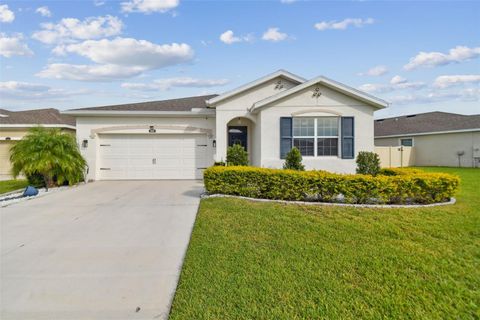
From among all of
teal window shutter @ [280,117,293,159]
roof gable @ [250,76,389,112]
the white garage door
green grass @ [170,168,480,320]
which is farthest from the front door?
green grass @ [170,168,480,320]

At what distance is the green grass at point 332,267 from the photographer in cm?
289

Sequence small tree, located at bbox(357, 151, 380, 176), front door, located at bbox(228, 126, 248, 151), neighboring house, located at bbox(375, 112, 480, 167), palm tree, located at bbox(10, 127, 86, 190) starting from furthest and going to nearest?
neighboring house, located at bbox(375, 112, 480, 167), front door, located at bbox(228, 126, 248, 151), palm tree, located at bbox(10, 127, 86, 190), small tree, located at bbox(357, 151, 380, 176)

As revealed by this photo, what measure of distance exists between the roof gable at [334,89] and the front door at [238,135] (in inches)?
107

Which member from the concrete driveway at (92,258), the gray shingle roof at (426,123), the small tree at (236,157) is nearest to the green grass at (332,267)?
the concrete driveway at (92,258)

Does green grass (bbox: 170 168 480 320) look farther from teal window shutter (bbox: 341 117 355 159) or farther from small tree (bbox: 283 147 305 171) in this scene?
teal window shutter (bbox: 341 117 355 159)

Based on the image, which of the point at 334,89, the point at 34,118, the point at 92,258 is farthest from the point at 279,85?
the point at 34,118

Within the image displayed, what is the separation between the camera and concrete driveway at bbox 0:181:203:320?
10.2 feet

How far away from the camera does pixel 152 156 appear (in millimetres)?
13438

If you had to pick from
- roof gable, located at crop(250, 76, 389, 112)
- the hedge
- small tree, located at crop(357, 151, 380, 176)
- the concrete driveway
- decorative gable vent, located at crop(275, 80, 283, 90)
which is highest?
decorative gable vent, located at crop(275, 80, 283, 90)

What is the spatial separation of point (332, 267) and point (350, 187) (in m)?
4.02

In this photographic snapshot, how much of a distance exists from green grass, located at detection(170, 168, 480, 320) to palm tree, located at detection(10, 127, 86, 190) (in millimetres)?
8094

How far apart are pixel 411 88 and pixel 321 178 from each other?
961 inches

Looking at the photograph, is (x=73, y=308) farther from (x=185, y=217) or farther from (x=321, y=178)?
(x=321, y=178)

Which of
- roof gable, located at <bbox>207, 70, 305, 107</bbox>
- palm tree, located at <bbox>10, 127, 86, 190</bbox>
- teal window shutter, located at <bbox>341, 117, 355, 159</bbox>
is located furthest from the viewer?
roof gable, located at <bbox>207, 70, 305, 107</bbox>
